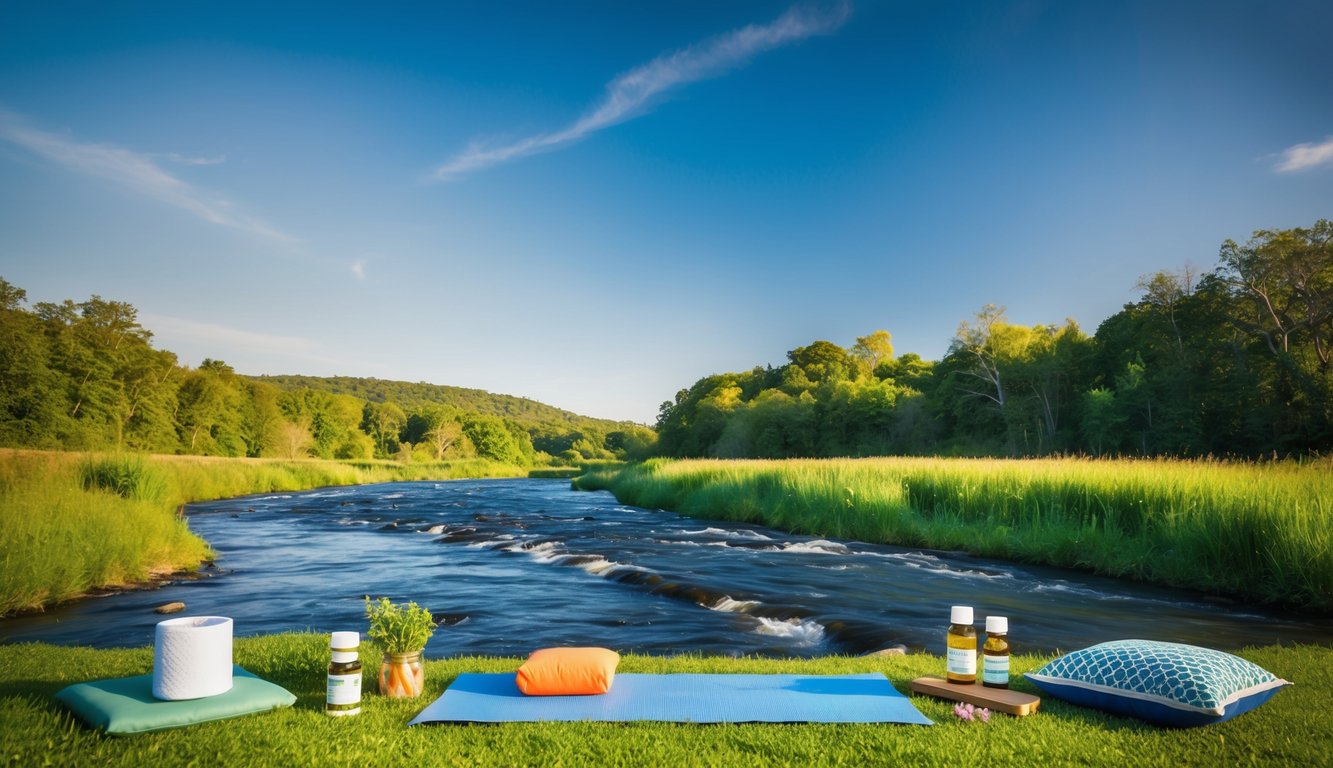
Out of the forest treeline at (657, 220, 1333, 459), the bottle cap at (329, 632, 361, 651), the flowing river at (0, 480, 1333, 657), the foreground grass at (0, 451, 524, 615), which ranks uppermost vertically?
the forest treeline at (657, 220, 1333, 459)

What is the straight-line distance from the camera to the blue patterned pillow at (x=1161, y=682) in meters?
3.97

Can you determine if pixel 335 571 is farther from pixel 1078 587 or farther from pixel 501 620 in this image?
pixel 1078 587

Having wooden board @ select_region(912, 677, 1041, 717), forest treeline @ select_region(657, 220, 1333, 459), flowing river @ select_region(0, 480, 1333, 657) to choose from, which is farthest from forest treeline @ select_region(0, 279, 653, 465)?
forest treeline @ select_region(657, 220, 1333, 459)

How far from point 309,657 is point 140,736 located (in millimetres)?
1752

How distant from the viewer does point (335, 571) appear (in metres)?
13.8

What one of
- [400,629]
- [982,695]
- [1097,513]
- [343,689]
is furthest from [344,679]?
[1097,513]

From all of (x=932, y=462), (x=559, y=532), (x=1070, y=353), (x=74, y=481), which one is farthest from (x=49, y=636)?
(x=1070, y=353)

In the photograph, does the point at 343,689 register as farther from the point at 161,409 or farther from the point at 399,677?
the point at 161,409

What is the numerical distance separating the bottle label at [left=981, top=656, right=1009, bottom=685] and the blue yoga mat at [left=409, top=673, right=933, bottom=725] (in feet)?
1.83

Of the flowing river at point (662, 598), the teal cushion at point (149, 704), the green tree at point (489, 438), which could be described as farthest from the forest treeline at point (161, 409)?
the teal cushion at point (149, 704)

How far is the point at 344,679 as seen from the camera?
4.12m

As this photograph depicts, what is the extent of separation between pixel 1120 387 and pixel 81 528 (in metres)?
41.7

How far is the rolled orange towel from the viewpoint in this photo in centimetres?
455

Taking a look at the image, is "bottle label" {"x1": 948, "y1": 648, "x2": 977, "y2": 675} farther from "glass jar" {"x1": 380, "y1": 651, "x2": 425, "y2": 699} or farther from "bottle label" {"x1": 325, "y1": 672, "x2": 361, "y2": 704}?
"bottle label" {"x1": 325, "y1": 672, "x2": 361, "y2": 704}
